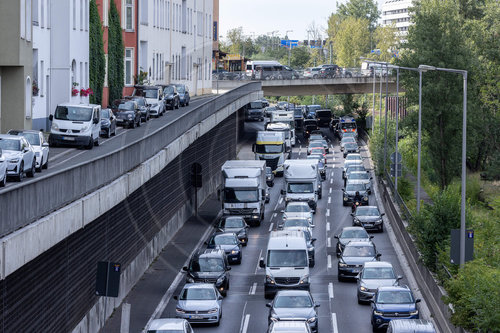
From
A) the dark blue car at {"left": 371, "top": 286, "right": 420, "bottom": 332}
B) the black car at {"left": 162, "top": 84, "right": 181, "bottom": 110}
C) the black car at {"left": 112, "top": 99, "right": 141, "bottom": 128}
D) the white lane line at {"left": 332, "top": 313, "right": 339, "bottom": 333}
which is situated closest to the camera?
the dark blue car at {"left": 371, "top": 286, "right": 420, "bottom": 332}

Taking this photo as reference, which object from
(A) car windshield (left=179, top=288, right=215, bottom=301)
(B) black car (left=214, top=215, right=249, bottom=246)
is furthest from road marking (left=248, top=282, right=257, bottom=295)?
(B) black car (left=214, top=215, right=249, bottom=246)

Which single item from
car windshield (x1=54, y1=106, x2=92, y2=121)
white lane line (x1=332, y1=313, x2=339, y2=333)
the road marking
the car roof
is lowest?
the road marking

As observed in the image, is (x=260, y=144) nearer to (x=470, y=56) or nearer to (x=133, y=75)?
(x=133, y=75)

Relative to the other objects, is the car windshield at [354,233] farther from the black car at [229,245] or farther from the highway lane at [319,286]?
the black car at [229,245]

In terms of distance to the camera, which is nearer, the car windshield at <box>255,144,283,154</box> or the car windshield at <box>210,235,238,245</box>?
the car windshield at <box>210,235,238,245</box>

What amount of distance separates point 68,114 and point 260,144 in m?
32.2

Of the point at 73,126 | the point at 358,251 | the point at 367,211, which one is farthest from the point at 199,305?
the point at 367,211

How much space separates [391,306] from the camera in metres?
30.2

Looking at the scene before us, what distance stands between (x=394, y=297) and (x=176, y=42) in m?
62.0

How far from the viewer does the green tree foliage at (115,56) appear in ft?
219

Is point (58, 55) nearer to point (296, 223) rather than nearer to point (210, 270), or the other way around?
point (296, 223)

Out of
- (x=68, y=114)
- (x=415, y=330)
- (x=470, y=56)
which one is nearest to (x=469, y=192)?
(x=470, y=56)

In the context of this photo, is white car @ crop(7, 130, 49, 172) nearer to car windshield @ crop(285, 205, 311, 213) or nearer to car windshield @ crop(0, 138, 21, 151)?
car windshield @ crop(0, 138, 21, 151)

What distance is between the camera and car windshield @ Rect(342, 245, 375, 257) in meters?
39.4
